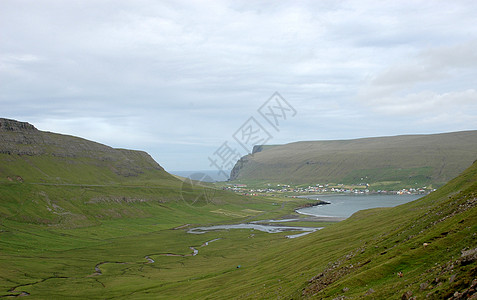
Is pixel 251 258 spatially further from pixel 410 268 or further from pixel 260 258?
pixel 410 268

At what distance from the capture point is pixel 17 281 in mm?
101312

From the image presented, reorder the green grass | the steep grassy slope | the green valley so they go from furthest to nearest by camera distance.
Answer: the green grass, the green valley, the steep grassy slope

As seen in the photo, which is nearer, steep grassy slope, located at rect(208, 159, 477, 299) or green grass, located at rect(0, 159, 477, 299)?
steep grassy slope, located at rect(208, 159, 477, 299)

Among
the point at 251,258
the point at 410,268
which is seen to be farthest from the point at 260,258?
the point at 410,268

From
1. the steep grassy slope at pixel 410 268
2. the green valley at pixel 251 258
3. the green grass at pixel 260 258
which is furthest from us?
the green grass at pixel 260 258

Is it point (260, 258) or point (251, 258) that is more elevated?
point (260, 258)

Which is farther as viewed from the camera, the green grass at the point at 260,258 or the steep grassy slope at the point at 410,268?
the green grass at the point at 260,258

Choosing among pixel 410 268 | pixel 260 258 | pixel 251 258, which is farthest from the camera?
pixel 251 258

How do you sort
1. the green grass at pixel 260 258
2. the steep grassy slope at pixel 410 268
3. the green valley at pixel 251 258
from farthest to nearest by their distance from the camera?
the green grass at pixel 260 258
the green valley at pixel 251 258
the steep grassy slope at pixel 410 268

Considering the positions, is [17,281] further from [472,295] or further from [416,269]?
[472,295]

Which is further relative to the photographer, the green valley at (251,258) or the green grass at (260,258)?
the green grass at (260,258)

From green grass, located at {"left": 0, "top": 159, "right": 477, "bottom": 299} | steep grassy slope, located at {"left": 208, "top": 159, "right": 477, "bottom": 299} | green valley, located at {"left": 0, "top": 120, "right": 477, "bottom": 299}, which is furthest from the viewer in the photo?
green grass, located at {"left": 0, "top": 159, "right": 477, "bottom": 299}

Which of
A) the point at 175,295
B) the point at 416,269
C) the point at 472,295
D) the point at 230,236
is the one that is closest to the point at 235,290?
the point at 175,295

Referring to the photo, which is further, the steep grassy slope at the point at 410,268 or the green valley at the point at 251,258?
the green valley at the point at 251,258
